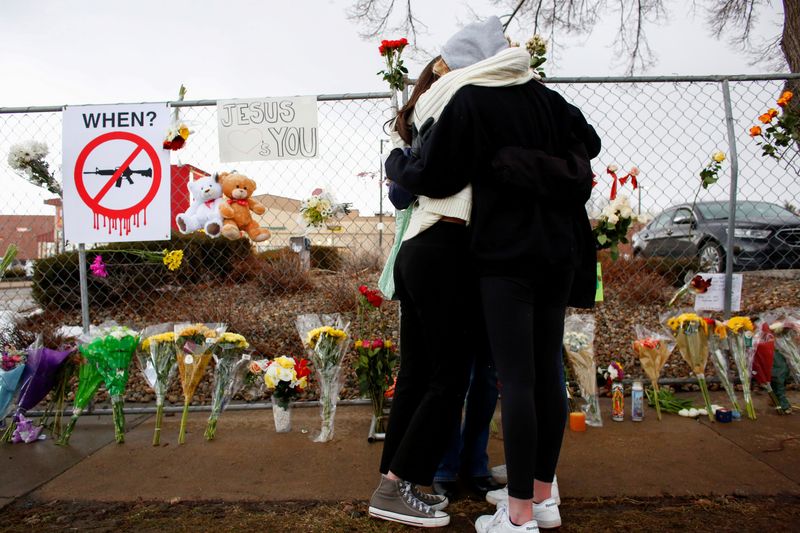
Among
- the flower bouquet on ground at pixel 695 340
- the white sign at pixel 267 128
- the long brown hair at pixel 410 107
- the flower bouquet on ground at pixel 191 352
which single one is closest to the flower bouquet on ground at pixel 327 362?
the flower bouquet on ground at pixel 191 352

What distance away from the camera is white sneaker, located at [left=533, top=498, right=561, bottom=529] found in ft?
6.44

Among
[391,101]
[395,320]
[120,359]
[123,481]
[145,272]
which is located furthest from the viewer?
[145,272]

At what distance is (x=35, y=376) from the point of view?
294 cm

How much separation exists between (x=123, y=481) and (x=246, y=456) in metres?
0.53

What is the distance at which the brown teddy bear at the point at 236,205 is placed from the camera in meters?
3.33

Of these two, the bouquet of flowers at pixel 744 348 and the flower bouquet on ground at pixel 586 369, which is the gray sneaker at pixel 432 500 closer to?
the flower bouquet on ground at pixel 586 369

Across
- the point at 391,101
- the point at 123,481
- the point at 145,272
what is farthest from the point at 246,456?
the point at 145,272

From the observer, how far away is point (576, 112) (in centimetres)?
195

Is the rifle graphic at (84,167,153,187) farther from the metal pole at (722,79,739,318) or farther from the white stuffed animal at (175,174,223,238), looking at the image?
the metal pole at (722,79,739,318)

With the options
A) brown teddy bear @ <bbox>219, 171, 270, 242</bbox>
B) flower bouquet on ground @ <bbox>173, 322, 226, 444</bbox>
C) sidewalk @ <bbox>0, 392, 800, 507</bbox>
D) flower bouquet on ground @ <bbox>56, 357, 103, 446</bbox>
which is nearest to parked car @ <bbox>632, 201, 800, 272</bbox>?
sidewalk @ <bbox>0, 392, 800, 507</bbox>

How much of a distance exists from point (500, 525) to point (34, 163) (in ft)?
10.4

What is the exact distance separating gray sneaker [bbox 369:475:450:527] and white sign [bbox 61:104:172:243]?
2.10 meters

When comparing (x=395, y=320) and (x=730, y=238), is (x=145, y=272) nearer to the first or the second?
(x=395, y=320)

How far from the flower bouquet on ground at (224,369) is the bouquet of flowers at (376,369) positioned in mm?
622
